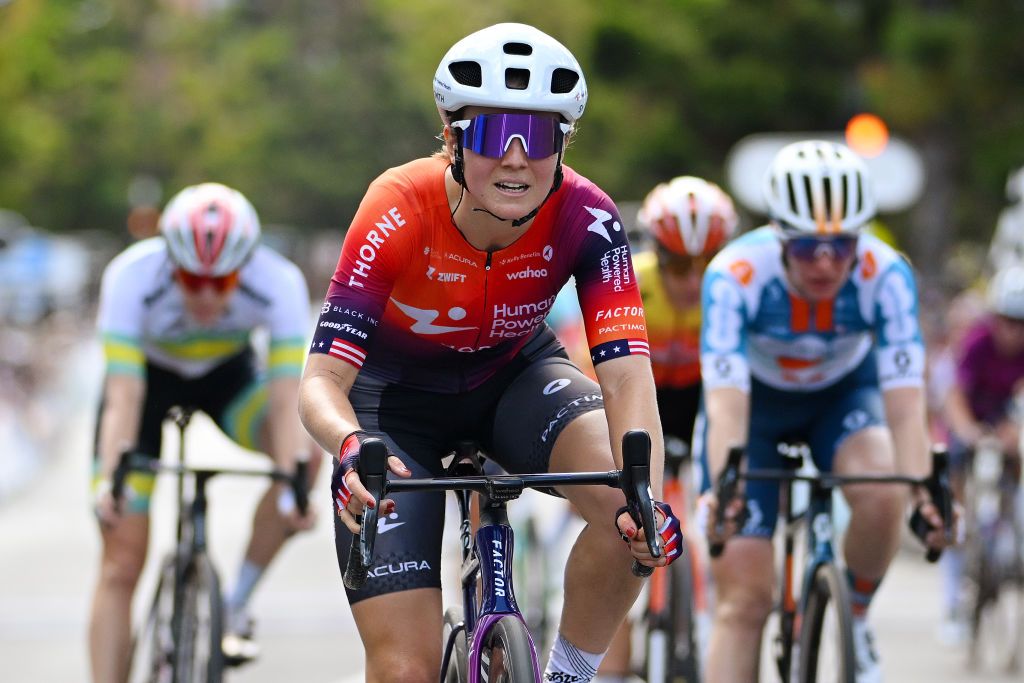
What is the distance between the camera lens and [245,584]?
24.2ft

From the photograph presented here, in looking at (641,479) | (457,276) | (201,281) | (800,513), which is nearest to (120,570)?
(201,281)

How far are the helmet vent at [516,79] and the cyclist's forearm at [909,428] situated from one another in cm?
A: 211

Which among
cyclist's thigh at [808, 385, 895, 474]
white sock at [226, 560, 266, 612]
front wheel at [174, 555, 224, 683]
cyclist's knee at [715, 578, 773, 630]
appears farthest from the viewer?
white sock at [226, 560, 266, 612]

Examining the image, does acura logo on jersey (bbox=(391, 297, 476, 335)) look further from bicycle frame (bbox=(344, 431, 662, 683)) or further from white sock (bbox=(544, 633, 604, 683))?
white sock (bbox=(544, 633, 604, 683))

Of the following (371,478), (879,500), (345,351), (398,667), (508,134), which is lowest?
(398,667)

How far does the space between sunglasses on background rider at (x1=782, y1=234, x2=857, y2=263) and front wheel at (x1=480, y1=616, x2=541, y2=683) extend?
2136 millimetres

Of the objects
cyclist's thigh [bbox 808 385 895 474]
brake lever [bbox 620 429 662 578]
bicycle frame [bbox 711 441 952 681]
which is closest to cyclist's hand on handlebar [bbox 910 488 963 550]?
bicycle frame [bbox 711 441 952 681]

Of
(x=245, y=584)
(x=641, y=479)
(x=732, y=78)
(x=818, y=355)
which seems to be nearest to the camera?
(x=641, y=479)

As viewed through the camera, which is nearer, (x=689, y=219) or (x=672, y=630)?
(x=672, y=630)

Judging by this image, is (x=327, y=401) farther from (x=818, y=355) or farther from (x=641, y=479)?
(x=818, y=355)

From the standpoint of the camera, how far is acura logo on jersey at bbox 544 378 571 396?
5.00m

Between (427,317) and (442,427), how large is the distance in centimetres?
37

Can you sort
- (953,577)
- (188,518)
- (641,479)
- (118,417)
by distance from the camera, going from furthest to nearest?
(953,577) < (188,518) < (118,417) < (641,479)

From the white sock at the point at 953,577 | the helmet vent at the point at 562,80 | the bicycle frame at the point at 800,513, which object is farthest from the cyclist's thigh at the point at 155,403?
the white sock at the point at 953,577
